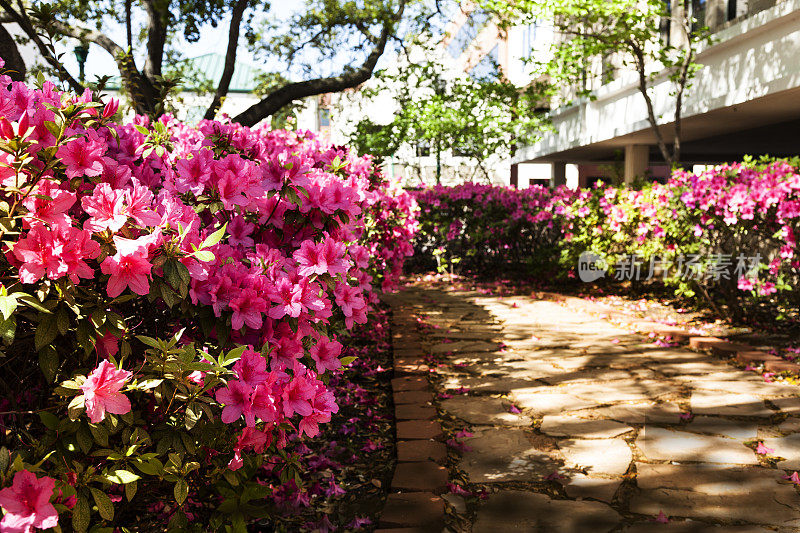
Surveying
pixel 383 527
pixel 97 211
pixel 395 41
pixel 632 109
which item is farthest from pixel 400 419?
pixel 632 109

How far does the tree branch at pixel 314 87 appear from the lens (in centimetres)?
882

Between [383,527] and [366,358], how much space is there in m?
2.80

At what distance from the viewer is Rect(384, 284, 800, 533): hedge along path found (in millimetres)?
2836

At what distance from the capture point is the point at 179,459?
4.94 ft

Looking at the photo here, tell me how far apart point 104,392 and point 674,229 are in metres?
6.64

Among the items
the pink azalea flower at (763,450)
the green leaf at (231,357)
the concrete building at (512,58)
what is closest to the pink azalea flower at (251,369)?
the green leaf at (231,357)

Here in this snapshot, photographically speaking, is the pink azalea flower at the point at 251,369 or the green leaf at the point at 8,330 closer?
the green leaf at the point at 8,330

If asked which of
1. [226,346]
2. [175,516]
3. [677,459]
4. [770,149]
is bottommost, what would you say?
[677,459]

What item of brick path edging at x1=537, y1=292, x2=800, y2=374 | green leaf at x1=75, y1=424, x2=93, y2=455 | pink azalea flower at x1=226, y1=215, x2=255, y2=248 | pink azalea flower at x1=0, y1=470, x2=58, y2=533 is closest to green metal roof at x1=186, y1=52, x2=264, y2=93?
brick path edging at x1=537, y1=292, x2=800, y2=374

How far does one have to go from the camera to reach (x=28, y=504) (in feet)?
3.84

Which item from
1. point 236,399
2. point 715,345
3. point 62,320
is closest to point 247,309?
Answer: point 236,399

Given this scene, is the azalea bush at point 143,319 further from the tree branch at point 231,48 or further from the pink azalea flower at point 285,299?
the tree branch at point 231,48

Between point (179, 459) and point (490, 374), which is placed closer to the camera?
point (179, 459)

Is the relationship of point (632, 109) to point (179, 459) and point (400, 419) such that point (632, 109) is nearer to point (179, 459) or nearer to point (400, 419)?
point (400, 419)
